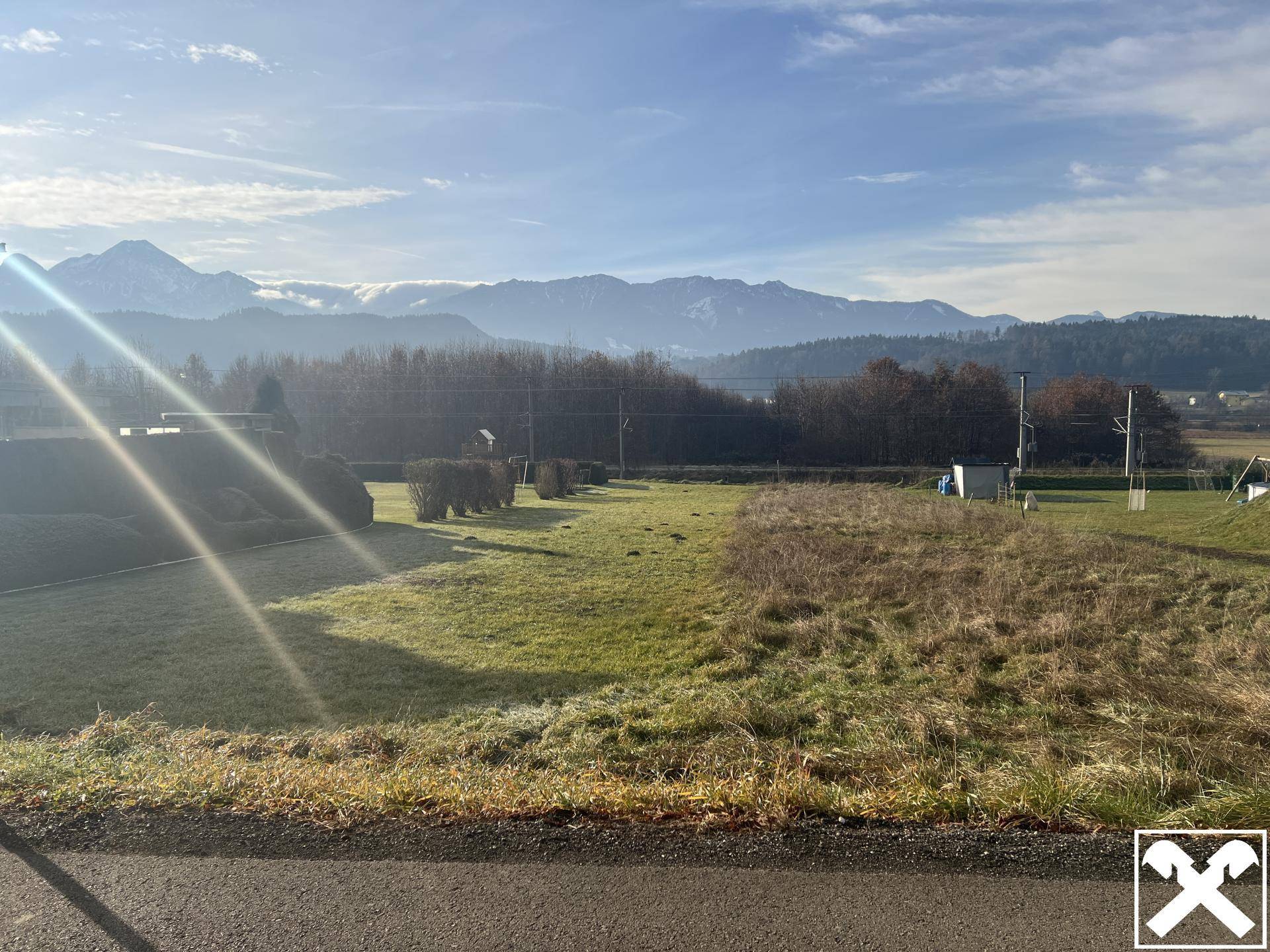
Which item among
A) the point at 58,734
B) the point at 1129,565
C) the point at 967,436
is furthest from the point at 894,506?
the point at 967,436

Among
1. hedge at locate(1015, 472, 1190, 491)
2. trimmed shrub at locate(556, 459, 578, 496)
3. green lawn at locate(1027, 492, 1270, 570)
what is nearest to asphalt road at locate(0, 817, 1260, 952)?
green lawn at locate(1027, 492, 1270, 570)

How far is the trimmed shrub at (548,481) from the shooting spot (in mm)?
30172

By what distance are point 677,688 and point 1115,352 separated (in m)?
128

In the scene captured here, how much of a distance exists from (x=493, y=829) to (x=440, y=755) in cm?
190

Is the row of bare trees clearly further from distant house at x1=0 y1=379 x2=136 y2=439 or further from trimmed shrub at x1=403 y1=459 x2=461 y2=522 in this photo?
trimmed shrub at x1=403 y1=459 x2=461 y2=522

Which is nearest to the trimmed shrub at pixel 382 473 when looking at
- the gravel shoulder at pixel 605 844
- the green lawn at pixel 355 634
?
the green lawn at pixel 355 634

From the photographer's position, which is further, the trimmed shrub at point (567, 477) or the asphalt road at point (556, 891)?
the trimmed shrub at point (567, 477)

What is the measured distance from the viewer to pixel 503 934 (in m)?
2.56

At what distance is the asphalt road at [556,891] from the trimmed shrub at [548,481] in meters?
26.9

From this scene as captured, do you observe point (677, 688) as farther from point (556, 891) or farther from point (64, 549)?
point (64, 549)

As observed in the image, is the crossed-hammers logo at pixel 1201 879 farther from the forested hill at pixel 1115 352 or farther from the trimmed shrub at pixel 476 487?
the forested hill at pixel 1115 352

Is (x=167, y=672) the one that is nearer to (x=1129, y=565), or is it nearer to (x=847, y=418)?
(x=1129, y=565)

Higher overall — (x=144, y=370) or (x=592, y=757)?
(x=144, y=370)

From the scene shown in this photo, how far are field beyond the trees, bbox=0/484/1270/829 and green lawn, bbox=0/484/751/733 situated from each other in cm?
4
